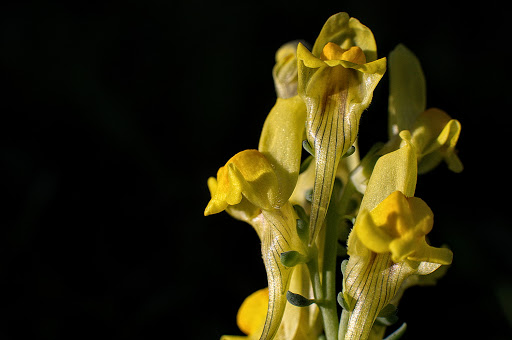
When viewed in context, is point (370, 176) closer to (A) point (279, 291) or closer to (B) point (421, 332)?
(A) point (279, 291)

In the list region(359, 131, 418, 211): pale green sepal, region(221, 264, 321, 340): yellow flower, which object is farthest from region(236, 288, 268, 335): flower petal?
region(359, 131, 418, 211): pale green sepal

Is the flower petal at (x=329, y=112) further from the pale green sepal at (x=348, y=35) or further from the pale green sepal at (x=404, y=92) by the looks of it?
the pale green sepal at (x=404, y=92)

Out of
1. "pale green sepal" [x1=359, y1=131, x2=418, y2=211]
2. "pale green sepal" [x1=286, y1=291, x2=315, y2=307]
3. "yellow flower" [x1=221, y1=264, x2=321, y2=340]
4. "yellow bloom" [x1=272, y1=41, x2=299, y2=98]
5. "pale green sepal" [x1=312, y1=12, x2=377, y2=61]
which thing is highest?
"pale green sepal" [x1=312, y1=12, x2=377, y2=61]

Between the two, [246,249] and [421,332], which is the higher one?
[246,249]

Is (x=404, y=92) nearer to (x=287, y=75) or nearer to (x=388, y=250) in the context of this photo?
(x=287, y=75)

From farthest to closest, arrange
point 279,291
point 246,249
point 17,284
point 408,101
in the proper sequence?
point 246,249 → point 17,284 → point 408,101 → point 279,291

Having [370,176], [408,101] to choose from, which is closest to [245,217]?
[370,176]

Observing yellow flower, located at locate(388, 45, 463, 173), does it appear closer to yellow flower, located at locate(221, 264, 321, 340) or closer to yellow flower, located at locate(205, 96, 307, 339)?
yellow flower, located at locate(205, 96, 307, 339)
